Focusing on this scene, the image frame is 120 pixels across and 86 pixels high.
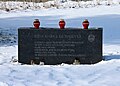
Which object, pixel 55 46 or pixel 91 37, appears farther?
pixel 55 46

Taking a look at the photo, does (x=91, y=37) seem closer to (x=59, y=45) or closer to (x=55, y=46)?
(x=59, y=45)

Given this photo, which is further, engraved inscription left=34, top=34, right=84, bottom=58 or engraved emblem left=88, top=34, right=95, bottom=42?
engraved inscription left=34, top=34, right=84, bottom=58

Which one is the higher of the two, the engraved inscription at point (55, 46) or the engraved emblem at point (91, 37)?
the engraved emblem at point (91, 37)

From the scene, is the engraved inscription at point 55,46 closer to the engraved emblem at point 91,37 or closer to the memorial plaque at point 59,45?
the memorial plaque at point 59,45

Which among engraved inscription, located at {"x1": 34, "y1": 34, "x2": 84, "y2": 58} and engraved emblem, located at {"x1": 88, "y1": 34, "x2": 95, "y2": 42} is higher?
engraved emblem, located at {"x1": 88, "y1": 34, "x2": 95, "y2": 42}

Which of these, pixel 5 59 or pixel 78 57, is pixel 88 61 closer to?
pixel 78 57

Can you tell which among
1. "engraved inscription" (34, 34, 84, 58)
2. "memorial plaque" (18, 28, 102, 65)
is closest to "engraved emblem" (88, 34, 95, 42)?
"memorial plaque" (18, 28, 102, 65)

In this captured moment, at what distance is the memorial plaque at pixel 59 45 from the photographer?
A: 1004 centimetres

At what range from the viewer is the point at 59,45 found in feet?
33.4

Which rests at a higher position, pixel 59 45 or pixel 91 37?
pixel 91 37

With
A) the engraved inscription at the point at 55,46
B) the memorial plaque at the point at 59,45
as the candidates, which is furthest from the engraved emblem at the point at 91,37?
the engraved inscription at the point at 55,46

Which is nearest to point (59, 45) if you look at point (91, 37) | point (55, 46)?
point (55, 46)

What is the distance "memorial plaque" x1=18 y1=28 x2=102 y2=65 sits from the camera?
395 inches

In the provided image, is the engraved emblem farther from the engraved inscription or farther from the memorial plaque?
the engraved inscription
